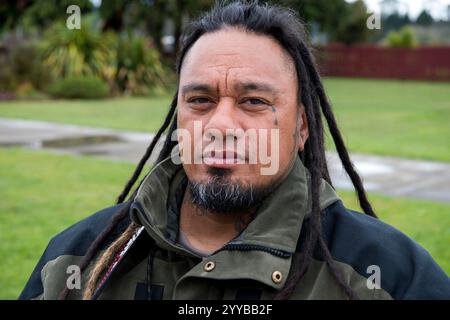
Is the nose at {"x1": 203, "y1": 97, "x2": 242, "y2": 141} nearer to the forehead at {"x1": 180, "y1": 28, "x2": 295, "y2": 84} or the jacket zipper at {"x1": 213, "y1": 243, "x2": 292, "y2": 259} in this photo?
the forehead at {"x1": 180, "y1": 28, "x2": 295, "y2": 84}

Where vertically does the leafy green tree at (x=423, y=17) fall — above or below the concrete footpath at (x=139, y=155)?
above

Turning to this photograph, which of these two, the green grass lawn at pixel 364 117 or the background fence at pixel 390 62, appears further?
the background fence at pixel 390 62

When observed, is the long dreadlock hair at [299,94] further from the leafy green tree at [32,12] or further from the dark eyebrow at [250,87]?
the leafy green tree at [32,12]

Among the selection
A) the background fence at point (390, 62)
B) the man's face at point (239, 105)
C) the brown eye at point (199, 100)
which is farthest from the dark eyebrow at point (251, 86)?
the background fence at point (390, 62)

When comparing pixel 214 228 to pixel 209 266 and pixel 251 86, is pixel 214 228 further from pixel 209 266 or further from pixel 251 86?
pixel 251 86

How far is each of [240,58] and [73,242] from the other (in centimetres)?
81

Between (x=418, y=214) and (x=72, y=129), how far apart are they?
27.5 feet

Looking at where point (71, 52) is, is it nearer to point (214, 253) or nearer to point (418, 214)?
point (418, 214)

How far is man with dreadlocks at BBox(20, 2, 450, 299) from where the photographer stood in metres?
2.06

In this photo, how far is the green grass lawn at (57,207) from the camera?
5801mm

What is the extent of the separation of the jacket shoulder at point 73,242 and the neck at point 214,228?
0.24m

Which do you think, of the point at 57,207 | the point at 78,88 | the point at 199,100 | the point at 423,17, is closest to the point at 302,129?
the point at 199,100

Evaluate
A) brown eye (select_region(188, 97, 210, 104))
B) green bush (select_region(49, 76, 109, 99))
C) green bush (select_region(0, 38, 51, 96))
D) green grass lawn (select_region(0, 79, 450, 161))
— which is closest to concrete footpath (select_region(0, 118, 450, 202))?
green grass lawn (select_region(0, 79, 450, 161))

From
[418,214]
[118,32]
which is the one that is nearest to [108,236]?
[418,214]
